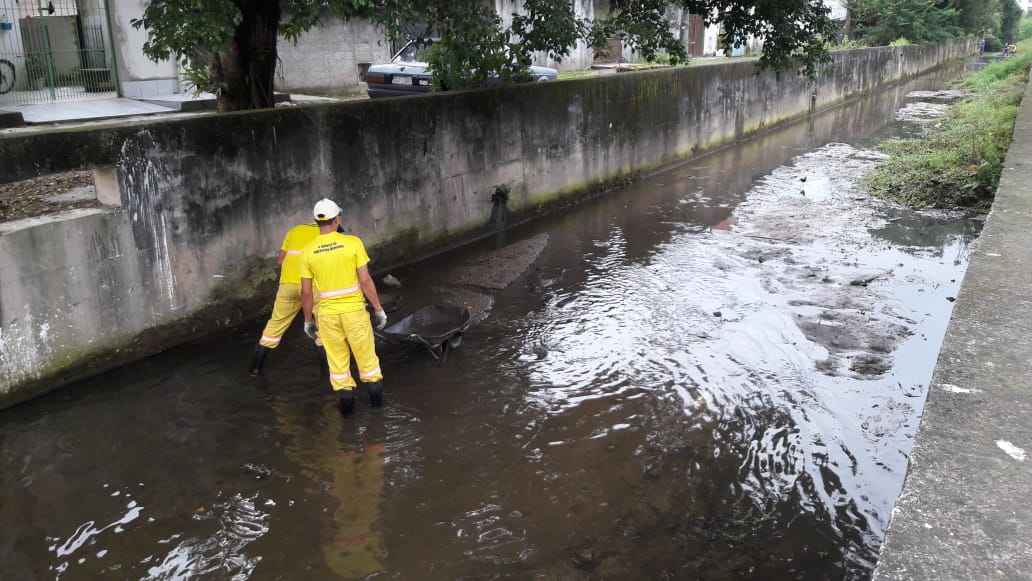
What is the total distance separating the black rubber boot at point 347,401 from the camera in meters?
6.38

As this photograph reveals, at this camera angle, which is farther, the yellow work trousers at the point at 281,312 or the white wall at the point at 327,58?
the white wall at the point at 327,58

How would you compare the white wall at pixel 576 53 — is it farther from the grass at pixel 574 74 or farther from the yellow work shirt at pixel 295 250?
the yellow work shirt at pixel 295 250

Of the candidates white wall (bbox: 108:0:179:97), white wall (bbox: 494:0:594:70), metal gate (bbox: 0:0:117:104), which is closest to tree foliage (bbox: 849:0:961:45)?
white wall (bbox: 494:0:594:70)

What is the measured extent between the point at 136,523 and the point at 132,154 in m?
→ 3.57

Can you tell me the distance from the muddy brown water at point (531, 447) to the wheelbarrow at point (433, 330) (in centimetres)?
16

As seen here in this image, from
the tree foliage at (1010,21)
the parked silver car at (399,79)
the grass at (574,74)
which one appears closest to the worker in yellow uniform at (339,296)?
the parked silver car at (399,79)

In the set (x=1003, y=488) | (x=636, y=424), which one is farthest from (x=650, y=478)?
(x=1003, y=488)

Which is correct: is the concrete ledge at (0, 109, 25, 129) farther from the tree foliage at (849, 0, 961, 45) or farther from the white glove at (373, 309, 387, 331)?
the tree foliage at (849, 0, 961, 45)

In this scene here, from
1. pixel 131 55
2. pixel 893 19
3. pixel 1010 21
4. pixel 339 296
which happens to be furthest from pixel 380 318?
pixel 1010 21

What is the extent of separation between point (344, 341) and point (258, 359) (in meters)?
1.30

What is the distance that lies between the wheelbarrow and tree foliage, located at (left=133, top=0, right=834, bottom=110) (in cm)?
283

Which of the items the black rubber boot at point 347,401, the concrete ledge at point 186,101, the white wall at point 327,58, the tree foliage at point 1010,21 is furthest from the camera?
the tree foliage at point 1010,21

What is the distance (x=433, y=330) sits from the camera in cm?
758

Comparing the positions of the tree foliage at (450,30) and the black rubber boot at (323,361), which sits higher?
the tree foliage at (450,30)
